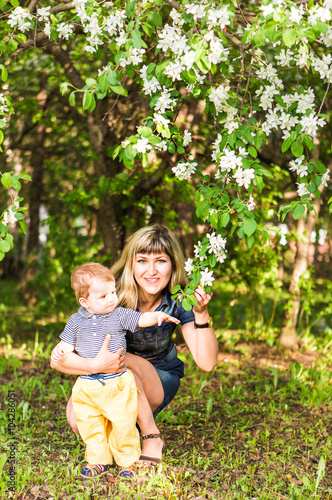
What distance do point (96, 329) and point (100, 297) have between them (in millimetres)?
164

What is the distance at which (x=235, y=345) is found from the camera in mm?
5234

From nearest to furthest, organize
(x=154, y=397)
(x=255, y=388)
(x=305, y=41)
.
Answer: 1. (x=305, y=41)
2. (x=154, y=397)
3. (x=255, y=388)

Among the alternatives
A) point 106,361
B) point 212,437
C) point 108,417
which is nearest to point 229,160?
point 106,361

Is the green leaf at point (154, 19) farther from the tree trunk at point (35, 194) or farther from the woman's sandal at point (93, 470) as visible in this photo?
the tree trunk at point (35, 194)

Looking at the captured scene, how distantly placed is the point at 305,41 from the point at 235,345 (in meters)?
3.90

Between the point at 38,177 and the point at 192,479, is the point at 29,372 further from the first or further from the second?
the point at 38,177

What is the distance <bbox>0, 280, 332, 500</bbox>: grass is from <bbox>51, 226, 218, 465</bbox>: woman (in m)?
0.24

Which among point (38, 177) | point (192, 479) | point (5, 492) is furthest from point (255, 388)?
point (38, 177)

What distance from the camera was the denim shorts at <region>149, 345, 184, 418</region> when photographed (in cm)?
287

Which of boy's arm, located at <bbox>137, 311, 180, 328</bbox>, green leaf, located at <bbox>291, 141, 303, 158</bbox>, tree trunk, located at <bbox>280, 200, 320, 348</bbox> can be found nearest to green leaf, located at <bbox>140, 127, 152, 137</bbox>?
green leaf, located at <bbox>291, 141, 303, 158</bbox>

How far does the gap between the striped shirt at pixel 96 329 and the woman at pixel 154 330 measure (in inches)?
7.5

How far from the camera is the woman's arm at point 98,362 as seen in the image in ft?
7.72

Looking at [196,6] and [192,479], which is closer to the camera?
[196,6]

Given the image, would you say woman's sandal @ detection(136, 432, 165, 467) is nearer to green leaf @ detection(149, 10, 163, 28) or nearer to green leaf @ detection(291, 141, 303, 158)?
green leaf @ detection(291, 141, 303, 158)
